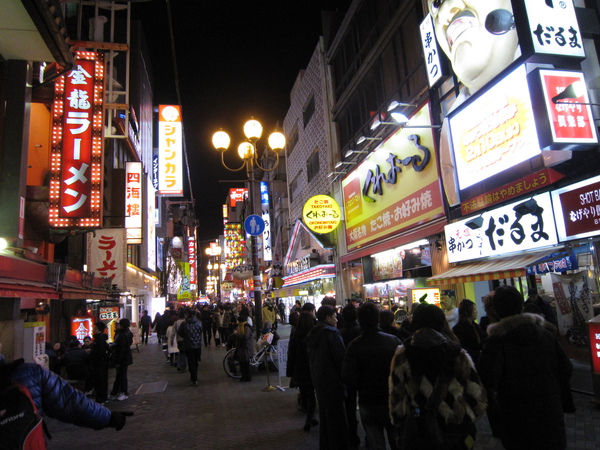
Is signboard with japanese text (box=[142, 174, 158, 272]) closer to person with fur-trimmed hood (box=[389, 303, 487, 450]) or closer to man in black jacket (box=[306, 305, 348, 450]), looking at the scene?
man in black jacket (box=[306, 305, 348, 450])

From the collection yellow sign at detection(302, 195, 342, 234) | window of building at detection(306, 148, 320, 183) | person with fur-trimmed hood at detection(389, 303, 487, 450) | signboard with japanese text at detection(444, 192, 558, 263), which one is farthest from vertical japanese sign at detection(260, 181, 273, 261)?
person with fur-trimmed hood at detection(389, 303, 487, 450)

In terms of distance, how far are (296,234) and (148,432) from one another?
892 inches

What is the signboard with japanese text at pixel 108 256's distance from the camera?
52.6 ft

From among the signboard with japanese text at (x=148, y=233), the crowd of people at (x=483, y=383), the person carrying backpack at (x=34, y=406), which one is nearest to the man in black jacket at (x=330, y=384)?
the crowd of people at (x=483, y=383)

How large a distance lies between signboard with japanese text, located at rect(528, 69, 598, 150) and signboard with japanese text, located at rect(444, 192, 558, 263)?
59.1 inches

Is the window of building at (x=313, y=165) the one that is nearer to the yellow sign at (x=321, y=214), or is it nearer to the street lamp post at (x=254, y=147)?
the yellow sign at (x=321, y=214)

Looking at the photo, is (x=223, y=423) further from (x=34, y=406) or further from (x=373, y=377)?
(x=34, y=406)

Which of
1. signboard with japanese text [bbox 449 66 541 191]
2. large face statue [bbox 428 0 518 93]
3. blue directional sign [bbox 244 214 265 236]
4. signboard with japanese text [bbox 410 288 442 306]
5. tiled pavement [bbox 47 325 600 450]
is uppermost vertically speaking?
large face statue [bbox 428 0 518 93]

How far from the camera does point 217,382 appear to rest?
1188cm

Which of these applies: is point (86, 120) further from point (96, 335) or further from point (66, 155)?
point (96, 335)

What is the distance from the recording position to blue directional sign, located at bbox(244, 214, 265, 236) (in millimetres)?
13719

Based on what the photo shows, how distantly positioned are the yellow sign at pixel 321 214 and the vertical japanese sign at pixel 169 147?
35.7 ft

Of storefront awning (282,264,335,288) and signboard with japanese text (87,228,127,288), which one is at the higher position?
signboard with japanese text (87,228,127,288)

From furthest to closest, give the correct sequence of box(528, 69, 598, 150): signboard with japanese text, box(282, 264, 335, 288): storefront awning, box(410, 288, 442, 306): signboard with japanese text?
box(282, 264, 335, 288): storefront awning < box(410, 288, 442, 306): signboard with japanese text < box(528, 69, 598, 150): signboard with japanese text
